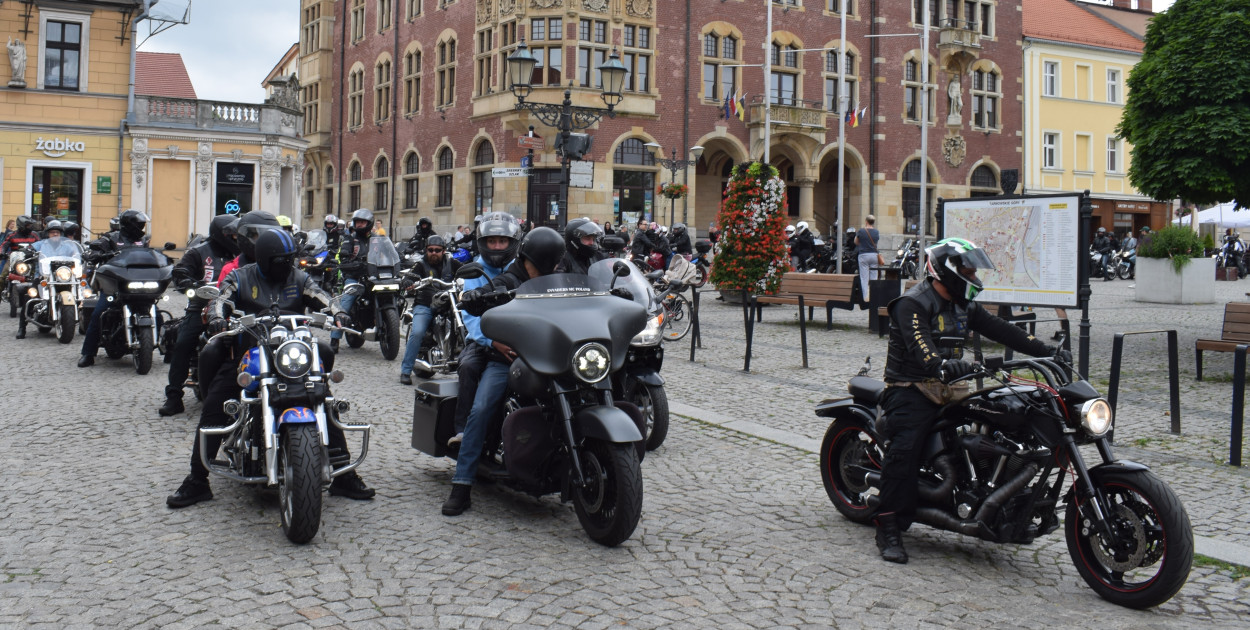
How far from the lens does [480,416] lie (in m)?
5.62

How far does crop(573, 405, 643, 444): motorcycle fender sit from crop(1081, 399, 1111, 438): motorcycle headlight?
6.15ft

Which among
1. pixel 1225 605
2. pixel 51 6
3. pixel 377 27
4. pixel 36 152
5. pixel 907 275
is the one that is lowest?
pixel 1225 605

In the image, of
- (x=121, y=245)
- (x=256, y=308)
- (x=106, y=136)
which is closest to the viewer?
(x=256, y=308)

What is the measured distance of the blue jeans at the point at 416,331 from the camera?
10602 mm

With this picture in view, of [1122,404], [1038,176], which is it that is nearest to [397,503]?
[1122,404]

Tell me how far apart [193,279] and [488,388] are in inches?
148

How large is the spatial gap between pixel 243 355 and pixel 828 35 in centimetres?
3889

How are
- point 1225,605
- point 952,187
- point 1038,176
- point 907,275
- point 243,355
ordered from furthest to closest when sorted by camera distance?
point 1038,176 < point 952,187 < point 907,275 < point 243,355 < point 1225,605

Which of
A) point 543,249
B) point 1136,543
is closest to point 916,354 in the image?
point 1136,543

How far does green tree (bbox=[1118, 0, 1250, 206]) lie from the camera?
12805 mm

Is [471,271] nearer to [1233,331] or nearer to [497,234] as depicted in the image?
[497,234]

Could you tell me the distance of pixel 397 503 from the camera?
19.3ft

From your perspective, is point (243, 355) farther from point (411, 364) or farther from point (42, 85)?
point (42, 85)

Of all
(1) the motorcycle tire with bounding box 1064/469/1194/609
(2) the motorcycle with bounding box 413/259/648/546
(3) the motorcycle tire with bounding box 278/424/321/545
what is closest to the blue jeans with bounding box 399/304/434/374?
(2) the motorcycle with bounding box 413/259/648/546
